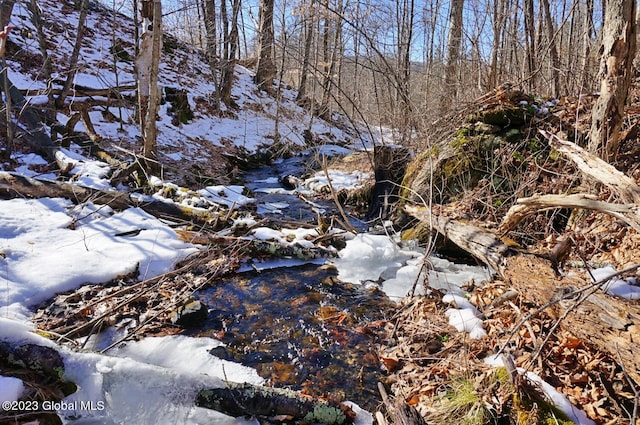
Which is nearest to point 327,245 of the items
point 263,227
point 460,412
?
point 263,227

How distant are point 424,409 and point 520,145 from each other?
15.8 ft

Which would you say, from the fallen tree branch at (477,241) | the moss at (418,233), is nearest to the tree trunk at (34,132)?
the moss at (418,233)

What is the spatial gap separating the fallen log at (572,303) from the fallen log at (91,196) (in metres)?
4.40

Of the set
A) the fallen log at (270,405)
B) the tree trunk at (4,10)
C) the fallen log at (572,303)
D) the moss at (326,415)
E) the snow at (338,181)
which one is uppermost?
the tree trunk at (4,10)

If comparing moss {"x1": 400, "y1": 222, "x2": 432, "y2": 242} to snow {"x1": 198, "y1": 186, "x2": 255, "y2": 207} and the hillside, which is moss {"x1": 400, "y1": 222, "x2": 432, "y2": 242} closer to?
the hillside

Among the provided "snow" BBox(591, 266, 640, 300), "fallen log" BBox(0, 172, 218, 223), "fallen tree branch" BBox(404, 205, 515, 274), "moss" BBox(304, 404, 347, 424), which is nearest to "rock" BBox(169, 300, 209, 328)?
"moss" BBox(304, 404, 347, 424)

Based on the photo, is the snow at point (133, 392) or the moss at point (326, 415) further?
the moss at point (326, 415)

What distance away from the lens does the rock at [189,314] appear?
3.99 meters

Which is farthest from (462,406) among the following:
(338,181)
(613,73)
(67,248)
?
(338,181)

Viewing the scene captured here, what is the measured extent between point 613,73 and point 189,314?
5.62 meters

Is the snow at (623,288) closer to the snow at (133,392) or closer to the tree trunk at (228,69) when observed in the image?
the snow at (133,392)

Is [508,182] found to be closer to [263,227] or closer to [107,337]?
[263,227]

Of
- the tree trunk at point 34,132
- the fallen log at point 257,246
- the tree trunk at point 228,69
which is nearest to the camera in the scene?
the fallen log at point 257,246

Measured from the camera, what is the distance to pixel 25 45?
1098 cm
